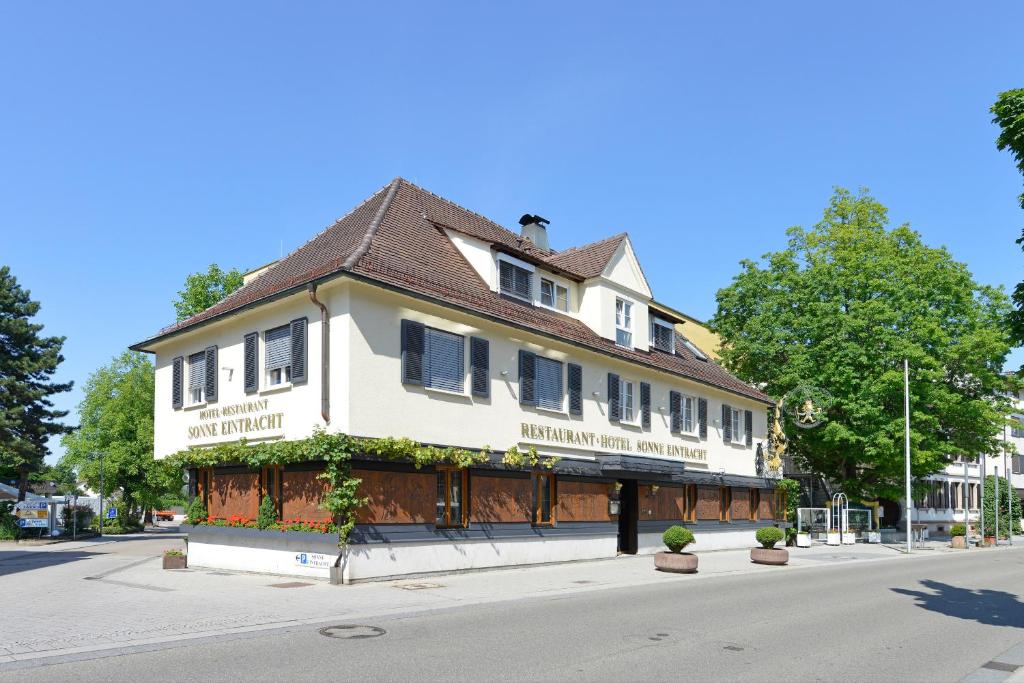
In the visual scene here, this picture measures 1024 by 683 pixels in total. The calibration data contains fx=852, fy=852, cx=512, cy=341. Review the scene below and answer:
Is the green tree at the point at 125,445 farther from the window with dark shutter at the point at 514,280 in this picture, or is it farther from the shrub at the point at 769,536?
the shrub at the point at 769,536

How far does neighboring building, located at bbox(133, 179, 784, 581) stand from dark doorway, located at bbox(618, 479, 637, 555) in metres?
0.05

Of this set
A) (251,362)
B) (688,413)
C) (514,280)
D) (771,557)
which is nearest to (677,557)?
→ (771,557)

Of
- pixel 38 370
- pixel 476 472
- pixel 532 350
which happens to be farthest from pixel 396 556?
pixel 38 370

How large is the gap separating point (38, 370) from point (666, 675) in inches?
2203

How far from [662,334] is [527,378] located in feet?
37.2

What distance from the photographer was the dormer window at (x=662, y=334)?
33125mm

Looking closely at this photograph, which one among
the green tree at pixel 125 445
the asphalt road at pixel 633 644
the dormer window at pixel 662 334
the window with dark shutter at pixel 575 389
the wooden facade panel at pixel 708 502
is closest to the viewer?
the asphalt road at pixel 633 644

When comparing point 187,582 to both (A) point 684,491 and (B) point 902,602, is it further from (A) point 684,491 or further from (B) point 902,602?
(A) point 684,491

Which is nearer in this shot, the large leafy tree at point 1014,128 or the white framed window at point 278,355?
the large leafy tree at point 1014,128

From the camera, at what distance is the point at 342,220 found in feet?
83.9

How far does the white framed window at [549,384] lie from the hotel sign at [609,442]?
71 cm

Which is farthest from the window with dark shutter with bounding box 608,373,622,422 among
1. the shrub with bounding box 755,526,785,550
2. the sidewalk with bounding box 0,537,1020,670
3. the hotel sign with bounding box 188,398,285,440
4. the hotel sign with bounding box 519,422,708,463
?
the hotel sign with bounding box 188,398,285,440

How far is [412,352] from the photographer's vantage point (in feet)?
67.3

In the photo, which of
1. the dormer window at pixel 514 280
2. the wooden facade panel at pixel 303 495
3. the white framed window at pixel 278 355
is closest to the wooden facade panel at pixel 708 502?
the dormer window at pixel 514 280
